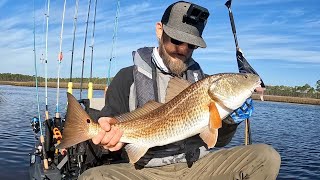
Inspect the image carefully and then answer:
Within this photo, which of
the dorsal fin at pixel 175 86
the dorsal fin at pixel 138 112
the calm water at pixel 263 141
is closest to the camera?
the dorsal fin at pixel 138 112

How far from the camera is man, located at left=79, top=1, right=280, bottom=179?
3.92 meters

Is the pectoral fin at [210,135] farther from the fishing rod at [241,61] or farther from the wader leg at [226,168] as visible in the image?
the fishing rod at [241,61]

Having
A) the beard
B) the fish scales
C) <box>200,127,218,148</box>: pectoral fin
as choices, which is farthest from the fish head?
the beard

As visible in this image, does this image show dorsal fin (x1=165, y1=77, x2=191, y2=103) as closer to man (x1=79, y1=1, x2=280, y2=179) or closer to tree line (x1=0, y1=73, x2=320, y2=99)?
man (x1=79, y1=1, x2=280, y2=179)

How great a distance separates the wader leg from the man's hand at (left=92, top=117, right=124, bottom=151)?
57cm

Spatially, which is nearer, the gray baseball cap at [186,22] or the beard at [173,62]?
the gray baseball cap at [186,22]

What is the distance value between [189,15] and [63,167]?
369 cm

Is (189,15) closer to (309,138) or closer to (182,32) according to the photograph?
(182,32)

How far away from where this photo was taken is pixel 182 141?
4.01 metres

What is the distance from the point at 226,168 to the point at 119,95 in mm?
1394

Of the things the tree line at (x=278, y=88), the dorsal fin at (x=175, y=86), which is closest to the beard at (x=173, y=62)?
the dorsal fin at (x=175, y=86)

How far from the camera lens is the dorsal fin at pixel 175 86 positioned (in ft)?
11.7

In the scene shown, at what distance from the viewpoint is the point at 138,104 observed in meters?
4.04

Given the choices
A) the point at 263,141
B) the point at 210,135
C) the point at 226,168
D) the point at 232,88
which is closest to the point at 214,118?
the point at 210,135
